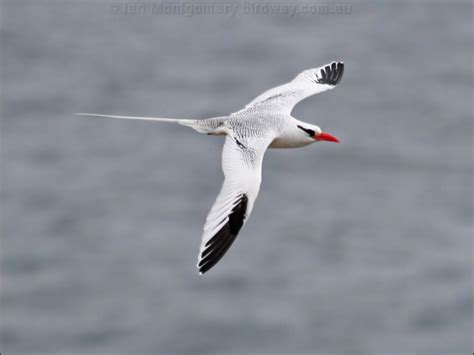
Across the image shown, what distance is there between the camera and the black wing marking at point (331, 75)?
659 inches

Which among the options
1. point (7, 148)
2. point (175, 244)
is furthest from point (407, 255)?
point (7, 148)

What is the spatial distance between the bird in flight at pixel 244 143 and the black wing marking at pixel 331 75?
4cm

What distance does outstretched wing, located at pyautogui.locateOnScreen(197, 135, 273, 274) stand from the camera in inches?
482

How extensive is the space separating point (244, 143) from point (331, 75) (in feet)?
12.6

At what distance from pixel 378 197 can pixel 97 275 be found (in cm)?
912

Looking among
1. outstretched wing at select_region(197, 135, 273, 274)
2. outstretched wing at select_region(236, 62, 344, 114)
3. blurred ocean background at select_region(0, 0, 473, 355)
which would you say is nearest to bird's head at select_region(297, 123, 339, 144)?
outstretched wing at select_region(236, 62, 344, 114)

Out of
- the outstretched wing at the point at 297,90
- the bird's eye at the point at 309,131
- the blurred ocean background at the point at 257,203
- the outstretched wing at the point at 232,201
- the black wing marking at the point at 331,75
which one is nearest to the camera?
the outstretched wing at the point at 232,201

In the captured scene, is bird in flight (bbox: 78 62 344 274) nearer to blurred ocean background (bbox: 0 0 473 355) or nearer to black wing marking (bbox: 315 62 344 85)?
black wing marking (bbox: 315 62 344 85)

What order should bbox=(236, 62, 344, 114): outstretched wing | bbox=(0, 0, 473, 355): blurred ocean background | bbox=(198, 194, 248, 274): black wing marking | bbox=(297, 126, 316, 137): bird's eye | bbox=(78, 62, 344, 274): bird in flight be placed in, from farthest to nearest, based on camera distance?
bbox=(0, 0, 473, 355): blurred ocean background → bbox=(236, 62, 344, 114): outstretched wing → bbox=(297, 126, 316, 137): bird's eye → bbox=(78, 62, 344, 274): bird in flight → bbox=(198, 194, 248, 274): black wing marking

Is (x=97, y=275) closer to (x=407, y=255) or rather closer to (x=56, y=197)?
(x=56, y=197)

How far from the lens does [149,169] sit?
34.8 metres

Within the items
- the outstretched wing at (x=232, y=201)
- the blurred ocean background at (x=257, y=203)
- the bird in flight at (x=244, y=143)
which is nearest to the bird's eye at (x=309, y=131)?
the bird in flight at (x=244, y=143)

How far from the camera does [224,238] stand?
1231 cm

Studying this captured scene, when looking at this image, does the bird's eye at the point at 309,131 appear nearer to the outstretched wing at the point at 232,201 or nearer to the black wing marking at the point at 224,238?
the outstretched wing at the point at 232,201
